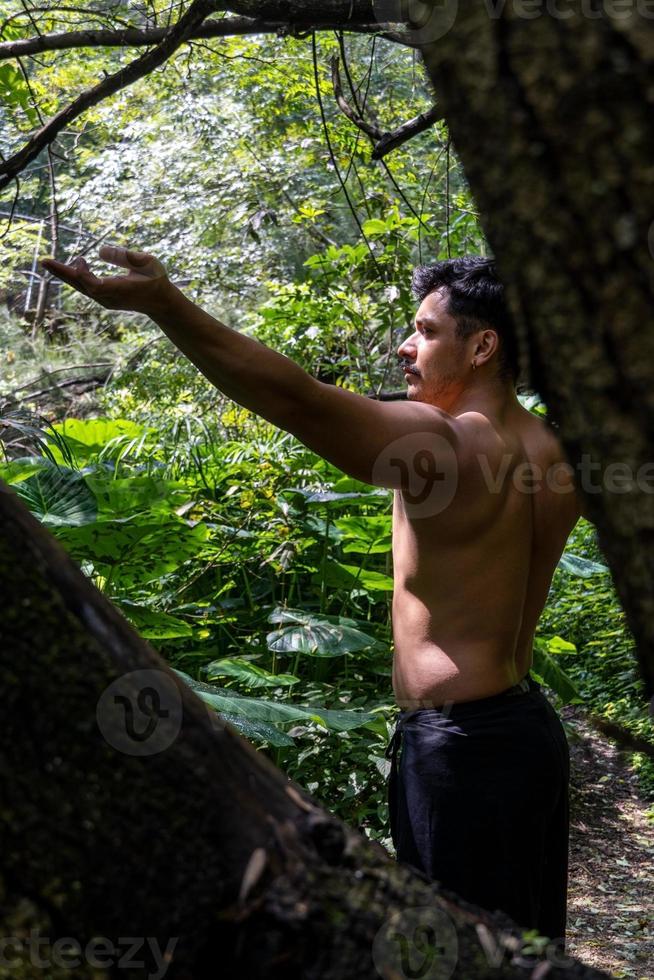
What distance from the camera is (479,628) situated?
211 centimetres

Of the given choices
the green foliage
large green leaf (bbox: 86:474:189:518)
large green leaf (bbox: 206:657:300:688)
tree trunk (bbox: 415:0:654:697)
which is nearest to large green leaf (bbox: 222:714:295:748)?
the green foliage

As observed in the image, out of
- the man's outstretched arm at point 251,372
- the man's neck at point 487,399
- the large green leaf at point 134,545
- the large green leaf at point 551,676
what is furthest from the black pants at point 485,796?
the large green leaf at point 551,676

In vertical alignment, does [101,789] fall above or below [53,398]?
below

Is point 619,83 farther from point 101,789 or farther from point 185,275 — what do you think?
point 185,275

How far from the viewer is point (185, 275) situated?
10.5m

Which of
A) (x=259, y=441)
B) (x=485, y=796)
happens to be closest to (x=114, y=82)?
(x=485, y=796)

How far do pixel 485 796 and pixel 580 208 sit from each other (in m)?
1.64

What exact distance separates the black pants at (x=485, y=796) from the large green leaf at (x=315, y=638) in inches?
52.2

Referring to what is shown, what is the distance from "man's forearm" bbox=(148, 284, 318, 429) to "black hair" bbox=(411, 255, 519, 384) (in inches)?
30.9

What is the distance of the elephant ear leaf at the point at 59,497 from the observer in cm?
323

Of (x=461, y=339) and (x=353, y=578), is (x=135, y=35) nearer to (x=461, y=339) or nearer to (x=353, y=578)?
(x=461, y=339)

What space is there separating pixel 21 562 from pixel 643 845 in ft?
15.1

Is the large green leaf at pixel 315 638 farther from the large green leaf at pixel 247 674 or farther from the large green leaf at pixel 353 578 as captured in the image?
the large green leaf at pixel 353 578

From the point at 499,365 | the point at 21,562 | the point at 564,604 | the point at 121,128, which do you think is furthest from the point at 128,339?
the point at 21,562
